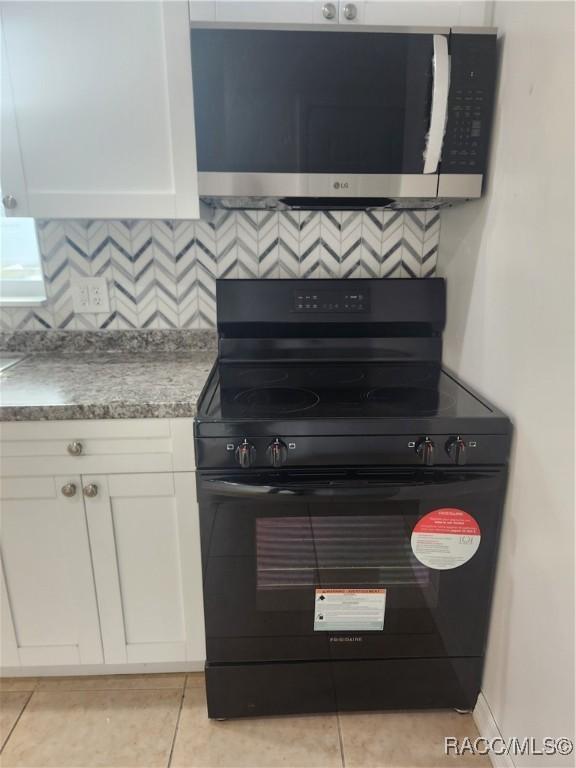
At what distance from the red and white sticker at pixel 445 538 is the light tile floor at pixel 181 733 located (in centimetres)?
51

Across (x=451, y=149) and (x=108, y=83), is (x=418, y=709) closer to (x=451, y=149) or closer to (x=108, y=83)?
(x=451, y=149)

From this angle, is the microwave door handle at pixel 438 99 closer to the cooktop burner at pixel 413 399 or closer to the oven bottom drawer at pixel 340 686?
the cooktop burner at pixel 413 399

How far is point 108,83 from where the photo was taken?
1232mm

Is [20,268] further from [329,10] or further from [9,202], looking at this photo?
[329,10]

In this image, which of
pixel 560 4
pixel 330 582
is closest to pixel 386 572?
pixel 330 582

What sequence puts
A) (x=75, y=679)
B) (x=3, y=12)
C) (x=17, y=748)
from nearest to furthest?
(x=3, y=12) < (x=17, y=748) < (x=75, y=679)

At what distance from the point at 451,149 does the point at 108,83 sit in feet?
2.89

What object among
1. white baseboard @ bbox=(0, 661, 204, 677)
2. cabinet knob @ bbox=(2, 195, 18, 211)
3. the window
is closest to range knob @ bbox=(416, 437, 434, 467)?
white baseboard @ bbox=(0, 661, 204, 677)

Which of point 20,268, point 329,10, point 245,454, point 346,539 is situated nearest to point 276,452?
point 245,454

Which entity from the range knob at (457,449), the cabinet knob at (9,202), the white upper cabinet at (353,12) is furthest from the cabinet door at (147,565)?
the white upper cabinet at (353,12)

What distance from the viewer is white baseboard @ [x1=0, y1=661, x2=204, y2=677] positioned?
1458mm

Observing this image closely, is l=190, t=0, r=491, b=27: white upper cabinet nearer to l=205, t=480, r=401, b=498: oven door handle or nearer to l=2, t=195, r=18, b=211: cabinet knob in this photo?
l=2, t=195, r=18, b=211: cabinet knob

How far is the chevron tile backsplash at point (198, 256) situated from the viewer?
1.63 m

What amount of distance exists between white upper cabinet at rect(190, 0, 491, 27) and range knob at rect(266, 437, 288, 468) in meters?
1.03
